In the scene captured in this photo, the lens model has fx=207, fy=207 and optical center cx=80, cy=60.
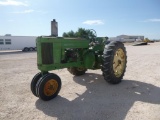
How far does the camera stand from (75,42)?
6.77m

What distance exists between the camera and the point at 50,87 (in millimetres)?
5688

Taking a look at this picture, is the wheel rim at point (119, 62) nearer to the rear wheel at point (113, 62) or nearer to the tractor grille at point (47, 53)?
the rear wheel at point (113, 62)

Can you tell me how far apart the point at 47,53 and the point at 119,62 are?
294 centimetres

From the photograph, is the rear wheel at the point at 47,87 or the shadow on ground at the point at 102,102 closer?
the shadow on ground at the point at 102,102

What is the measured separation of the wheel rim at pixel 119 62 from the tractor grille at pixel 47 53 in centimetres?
246

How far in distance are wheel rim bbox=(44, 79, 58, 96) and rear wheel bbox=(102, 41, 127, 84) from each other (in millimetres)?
1807

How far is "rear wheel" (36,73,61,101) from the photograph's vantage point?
545cm

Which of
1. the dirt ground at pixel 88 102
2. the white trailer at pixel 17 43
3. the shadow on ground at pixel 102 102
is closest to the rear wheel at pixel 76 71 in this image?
the dirt ground at pixel 88 102

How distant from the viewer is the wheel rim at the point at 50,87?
18.3 feet

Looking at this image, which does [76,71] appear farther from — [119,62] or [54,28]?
[54,28]

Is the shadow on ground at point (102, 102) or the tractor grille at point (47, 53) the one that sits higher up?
the tractor grille at point (47, 53)

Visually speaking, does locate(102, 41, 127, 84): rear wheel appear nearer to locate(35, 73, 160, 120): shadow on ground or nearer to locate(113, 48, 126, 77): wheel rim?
locate(113, 48, 126, 77): wheel rim

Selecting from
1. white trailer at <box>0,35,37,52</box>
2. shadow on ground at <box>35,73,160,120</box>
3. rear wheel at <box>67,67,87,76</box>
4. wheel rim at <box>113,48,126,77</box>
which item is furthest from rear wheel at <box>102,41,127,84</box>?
white trailer at <box>0,35,37,52</box>

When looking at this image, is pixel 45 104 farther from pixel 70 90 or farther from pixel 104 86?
pixel 104 86
